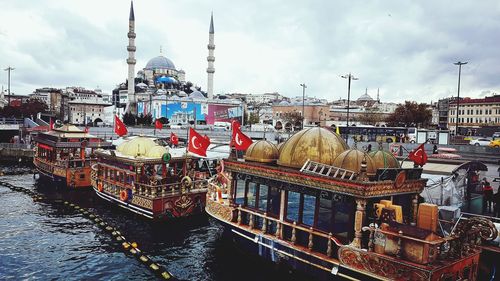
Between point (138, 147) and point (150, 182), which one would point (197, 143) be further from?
point (138, 147)

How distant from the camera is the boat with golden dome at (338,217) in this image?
7109mm

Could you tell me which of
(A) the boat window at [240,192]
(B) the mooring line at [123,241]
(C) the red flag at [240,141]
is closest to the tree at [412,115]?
(C) the red flag at [240,141]

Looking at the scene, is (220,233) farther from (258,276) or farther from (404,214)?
(404,214)

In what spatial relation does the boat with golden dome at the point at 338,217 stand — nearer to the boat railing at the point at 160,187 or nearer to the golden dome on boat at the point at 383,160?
the golden dome on boat at the point at 383,160

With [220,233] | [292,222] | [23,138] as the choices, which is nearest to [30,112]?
[23,138]

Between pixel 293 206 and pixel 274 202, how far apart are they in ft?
2.05

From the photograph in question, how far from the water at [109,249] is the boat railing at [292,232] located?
2.77 ft

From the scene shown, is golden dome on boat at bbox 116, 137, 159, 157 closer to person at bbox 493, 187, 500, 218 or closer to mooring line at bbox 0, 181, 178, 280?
mooring line at bbox 0, 181, 178, 280

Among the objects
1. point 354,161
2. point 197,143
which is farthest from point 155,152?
point 354,161

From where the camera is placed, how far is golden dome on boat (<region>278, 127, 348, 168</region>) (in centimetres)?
957

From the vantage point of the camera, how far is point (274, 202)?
10320 mm

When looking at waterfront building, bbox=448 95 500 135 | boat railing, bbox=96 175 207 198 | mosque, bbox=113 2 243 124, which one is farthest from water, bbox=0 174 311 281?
mosque, bbox=113 2 243 124

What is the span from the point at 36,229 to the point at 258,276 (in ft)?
29.8

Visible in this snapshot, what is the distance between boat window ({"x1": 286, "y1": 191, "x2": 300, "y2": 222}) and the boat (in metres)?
15.4
